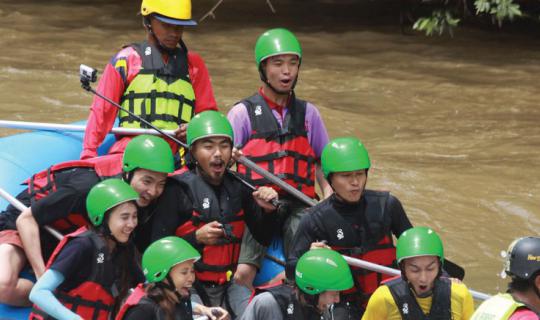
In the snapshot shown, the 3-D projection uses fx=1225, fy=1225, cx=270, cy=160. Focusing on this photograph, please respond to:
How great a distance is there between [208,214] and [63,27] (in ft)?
27.3

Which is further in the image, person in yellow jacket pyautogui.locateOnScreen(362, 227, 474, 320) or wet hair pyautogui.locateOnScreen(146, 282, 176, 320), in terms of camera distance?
person in yellow jacket pyautogui.locateOnScreen(362, 227, 474, 320)

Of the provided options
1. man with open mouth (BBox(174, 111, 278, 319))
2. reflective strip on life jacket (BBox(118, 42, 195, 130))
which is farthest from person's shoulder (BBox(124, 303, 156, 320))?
reflective strip on life jacket (BBox(118, 42, 195, 130))

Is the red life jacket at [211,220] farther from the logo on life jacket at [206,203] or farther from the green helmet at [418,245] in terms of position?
the green helmet at [418,245]

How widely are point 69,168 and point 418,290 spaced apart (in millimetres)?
1645

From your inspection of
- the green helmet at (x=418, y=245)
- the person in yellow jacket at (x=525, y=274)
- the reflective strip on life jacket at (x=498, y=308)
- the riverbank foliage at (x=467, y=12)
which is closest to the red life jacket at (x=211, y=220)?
the green helmet at (x=418, y=245)

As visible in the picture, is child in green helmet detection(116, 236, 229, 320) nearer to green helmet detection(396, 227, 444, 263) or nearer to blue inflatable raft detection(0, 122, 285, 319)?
green helmet detection(396, 227, 444, 263)

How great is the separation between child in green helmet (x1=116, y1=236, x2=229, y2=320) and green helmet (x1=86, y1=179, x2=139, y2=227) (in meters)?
0.31

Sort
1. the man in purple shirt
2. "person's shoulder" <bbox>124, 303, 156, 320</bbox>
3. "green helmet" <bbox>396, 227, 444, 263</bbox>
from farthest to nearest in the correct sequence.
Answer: the man in purple shirt
"green helmet" <bbox>396, 227, 444, 263</bbox>
"person's shoulder" <bbox>124, 303, 156, 320</bbox>

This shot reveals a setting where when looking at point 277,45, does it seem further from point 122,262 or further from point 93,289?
point 93,289

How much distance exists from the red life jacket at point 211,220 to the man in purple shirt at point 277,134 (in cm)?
31

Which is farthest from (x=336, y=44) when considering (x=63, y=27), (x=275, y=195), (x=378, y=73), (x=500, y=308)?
(x=500, y=308)

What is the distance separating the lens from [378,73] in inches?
457

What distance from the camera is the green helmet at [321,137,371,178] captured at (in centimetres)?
507

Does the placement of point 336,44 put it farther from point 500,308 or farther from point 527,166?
point 500,308
